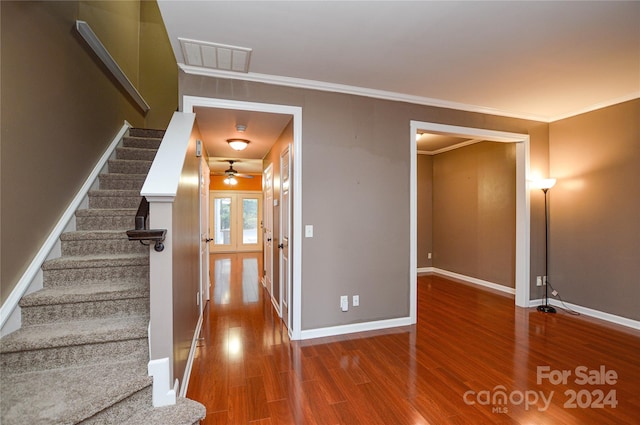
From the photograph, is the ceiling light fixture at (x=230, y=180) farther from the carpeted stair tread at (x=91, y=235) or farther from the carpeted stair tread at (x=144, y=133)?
the carpeted stair tread at (x=91, y=235)

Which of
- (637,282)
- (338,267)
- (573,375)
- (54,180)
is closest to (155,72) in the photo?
(54,180)

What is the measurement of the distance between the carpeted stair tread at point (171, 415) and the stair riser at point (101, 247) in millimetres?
1266

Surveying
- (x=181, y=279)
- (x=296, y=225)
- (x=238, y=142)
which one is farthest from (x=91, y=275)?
(x=238, y=142)

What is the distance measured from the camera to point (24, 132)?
1.98m

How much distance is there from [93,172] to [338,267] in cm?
277

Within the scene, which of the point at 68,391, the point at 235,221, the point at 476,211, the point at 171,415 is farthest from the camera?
the point at 235,221

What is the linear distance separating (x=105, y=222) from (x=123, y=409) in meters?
1.70

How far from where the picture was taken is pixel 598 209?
3775 millimetres

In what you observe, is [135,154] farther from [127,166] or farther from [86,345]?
[86,345]

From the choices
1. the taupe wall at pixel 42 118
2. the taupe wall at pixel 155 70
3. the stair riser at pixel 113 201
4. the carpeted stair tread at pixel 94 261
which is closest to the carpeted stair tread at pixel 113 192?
the stair riser at pixel 113 201

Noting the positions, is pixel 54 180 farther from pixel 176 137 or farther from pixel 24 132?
pixel 176 137

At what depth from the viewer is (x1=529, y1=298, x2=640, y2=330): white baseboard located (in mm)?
3443

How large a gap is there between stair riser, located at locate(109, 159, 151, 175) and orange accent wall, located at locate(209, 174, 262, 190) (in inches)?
244

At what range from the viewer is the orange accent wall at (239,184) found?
9.54 meters
